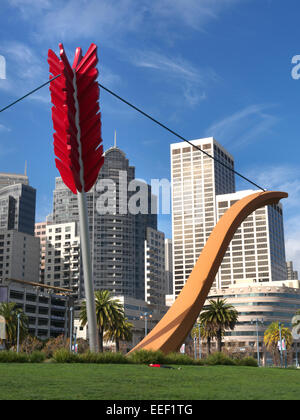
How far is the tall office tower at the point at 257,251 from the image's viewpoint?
167 meters

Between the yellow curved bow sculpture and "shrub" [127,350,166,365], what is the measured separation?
0.93m

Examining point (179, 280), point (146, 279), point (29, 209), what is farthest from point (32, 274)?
point (179, 280)

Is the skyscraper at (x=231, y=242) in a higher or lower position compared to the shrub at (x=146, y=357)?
higher

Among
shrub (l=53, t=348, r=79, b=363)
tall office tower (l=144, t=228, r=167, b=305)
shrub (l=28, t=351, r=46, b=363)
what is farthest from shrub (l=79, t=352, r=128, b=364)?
tall office tower (l=144, t=228, r=167, b=305)

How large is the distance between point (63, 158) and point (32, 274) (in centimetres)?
9774

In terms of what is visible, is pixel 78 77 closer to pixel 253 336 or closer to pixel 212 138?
pixel 253 336

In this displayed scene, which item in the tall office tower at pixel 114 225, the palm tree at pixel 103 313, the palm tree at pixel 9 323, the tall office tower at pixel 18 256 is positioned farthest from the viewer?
the tall office tower at pixel 114 225

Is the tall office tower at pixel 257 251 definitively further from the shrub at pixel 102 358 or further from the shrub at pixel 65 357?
the shrub at pixel 65 357

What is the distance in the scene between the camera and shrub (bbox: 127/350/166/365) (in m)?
19.6

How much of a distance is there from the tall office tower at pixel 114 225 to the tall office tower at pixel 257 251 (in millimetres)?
41316

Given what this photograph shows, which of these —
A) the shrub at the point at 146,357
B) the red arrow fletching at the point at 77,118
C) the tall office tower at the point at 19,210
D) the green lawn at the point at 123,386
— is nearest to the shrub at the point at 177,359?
the shrub at the point at 146,357

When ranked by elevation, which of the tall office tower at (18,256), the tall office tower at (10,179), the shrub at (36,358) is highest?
the tall office tower at (10,179)
